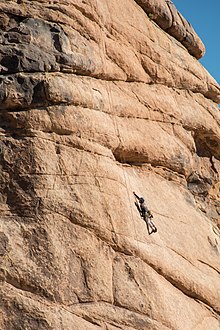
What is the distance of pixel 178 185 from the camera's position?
2342 cm

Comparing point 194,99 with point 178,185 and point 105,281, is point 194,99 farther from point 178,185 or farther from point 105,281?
point 105,281

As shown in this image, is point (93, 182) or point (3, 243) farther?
point (93, 182)

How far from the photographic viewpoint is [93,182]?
1834cm

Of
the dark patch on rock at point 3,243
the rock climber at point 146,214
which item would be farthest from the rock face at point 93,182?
the rock climber at point 146,214

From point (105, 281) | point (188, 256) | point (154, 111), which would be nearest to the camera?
point (105, 281)

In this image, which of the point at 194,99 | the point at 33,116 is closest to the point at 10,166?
the point at 33,116

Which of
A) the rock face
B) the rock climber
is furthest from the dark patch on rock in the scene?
the rock climber

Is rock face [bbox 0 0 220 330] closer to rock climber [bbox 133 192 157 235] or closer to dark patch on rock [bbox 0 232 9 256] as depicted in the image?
dark patch on rock [bbox 0 232 9 256]

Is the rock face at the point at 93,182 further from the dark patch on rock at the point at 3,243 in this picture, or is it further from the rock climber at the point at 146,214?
the rock climber at the point at 146,214

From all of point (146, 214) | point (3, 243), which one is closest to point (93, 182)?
point (146, 214)

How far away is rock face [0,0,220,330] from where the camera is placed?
54.5 ft

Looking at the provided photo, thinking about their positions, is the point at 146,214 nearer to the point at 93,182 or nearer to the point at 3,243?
the point at 93,182

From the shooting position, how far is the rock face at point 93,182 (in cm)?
1661

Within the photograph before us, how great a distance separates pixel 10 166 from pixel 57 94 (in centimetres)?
266
